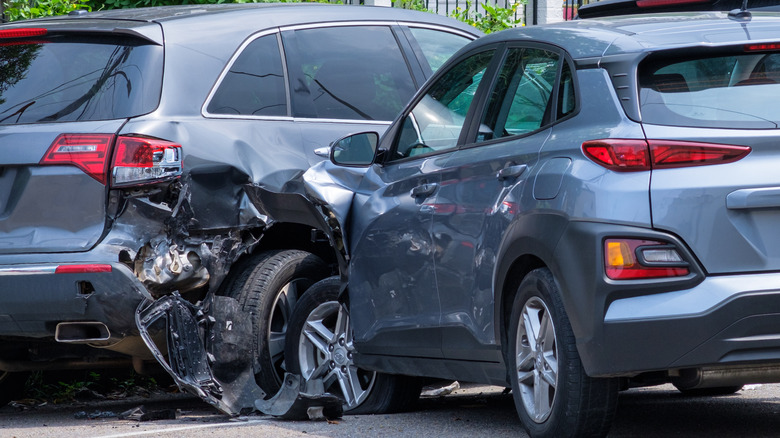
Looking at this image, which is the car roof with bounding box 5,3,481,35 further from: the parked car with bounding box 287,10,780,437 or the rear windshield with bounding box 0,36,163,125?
the parked car with bounding box 287,10,780,437

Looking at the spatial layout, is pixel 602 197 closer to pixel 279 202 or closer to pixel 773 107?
pixel 773 107

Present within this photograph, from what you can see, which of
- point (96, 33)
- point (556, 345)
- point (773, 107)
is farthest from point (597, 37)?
point (96, 33)

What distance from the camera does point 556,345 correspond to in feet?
15.5

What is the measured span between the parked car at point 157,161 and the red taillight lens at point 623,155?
101 inches

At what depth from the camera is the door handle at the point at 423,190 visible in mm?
5781

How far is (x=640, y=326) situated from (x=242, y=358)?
9.22 ft

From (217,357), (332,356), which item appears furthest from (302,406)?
(217,357)

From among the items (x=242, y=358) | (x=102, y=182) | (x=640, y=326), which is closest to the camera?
(x=640, y=326)

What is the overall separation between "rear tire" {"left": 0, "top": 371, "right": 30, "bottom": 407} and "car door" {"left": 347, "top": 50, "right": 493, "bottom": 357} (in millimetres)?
2254

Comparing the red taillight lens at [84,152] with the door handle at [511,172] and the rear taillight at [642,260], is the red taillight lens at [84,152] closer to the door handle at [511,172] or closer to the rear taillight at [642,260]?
the door handle at [511,172]

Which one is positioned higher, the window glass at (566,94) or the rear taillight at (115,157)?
the window glass at (566,94)

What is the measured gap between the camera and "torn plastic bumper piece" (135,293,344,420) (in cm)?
623

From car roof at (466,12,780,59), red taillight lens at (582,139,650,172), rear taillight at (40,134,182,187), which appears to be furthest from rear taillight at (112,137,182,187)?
red taillight lens at (582,139,650,172)

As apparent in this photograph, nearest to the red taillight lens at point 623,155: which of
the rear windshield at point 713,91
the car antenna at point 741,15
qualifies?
the rear windshield at point 713,91
